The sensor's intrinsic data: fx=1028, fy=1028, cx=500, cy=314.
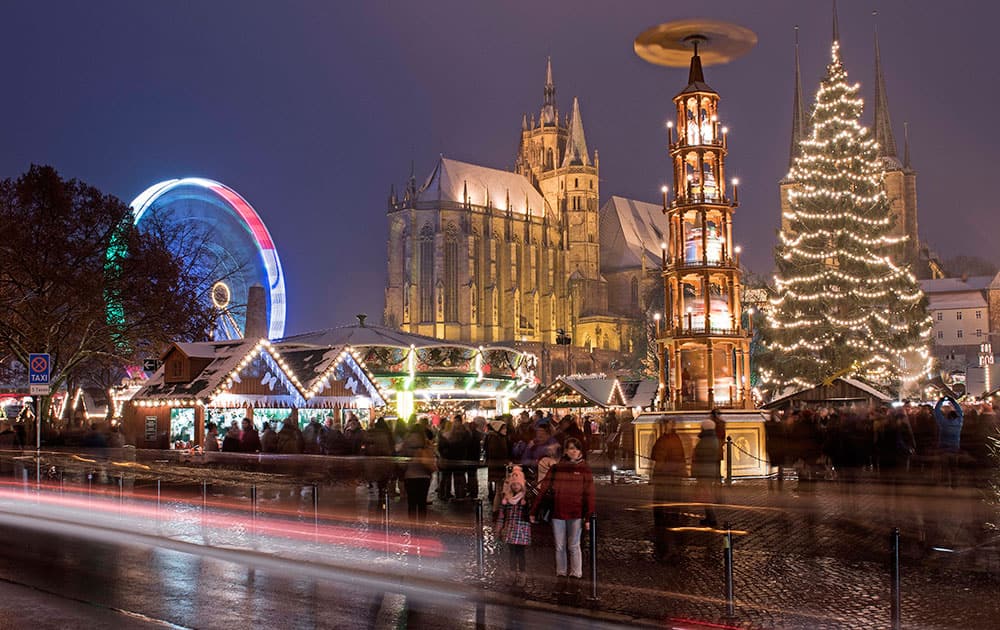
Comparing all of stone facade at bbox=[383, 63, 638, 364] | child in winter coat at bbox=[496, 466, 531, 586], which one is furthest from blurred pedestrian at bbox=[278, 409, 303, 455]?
stone facade at bbox=[383, 63, 638, 364]

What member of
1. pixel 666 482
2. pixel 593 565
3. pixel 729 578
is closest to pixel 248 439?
pixel 666 482

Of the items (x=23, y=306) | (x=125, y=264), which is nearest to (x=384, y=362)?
(x=125, y=264)

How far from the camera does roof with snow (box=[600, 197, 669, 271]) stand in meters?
118

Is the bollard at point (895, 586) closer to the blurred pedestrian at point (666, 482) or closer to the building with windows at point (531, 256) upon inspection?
the blurred pedestrian at point (666, 482)

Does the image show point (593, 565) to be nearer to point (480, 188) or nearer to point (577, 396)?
point (577, 396)

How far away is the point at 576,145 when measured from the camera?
11856 centimetres

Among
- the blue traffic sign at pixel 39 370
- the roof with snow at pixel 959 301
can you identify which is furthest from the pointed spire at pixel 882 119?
the blue traffic sign at pixel 39 370

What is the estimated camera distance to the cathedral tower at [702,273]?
22.9m

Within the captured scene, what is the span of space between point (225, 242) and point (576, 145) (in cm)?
8447

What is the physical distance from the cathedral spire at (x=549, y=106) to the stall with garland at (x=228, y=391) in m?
100

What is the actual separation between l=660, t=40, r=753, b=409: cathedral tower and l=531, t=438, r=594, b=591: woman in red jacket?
12.7 meters

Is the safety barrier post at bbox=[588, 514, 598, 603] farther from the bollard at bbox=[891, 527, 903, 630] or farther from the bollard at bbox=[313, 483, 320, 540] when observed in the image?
the bollard at bbox=[313, 483, 320, 540]

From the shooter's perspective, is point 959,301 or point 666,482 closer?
point 666,482

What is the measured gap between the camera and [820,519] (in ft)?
50.2
